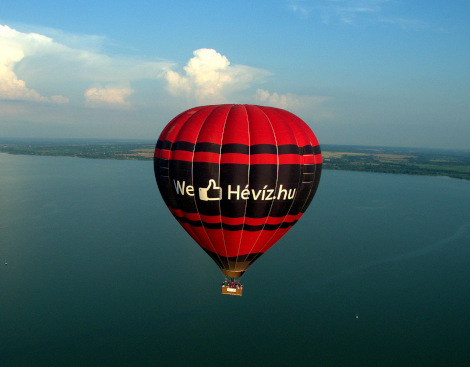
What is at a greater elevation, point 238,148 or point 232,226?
point 238,148

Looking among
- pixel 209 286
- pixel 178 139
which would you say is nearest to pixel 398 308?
pixel 209 286

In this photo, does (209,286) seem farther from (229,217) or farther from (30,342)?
(229,217)

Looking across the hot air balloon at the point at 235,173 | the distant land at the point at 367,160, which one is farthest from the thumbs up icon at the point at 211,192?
the distant land at the point at 367,160

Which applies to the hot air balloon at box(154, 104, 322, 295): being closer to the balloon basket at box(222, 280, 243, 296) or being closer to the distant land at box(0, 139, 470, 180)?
the balloon basket at box(222, 280, 243, 296)

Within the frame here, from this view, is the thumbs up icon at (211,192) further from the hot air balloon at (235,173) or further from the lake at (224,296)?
the lake at (224,296)

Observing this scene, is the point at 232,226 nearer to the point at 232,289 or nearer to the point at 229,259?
the point at 229,259

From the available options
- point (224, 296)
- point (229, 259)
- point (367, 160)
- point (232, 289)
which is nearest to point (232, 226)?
point (229, 259)

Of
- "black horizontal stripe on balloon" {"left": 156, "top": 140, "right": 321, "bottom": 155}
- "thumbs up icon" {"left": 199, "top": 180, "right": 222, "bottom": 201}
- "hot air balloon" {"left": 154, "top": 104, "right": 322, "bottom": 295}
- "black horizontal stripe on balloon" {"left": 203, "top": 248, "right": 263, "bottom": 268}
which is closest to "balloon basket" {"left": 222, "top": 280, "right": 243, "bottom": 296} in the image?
"hot air balloon" {"left": 154, "top": 104, "right": 322, "bottom": 295}
